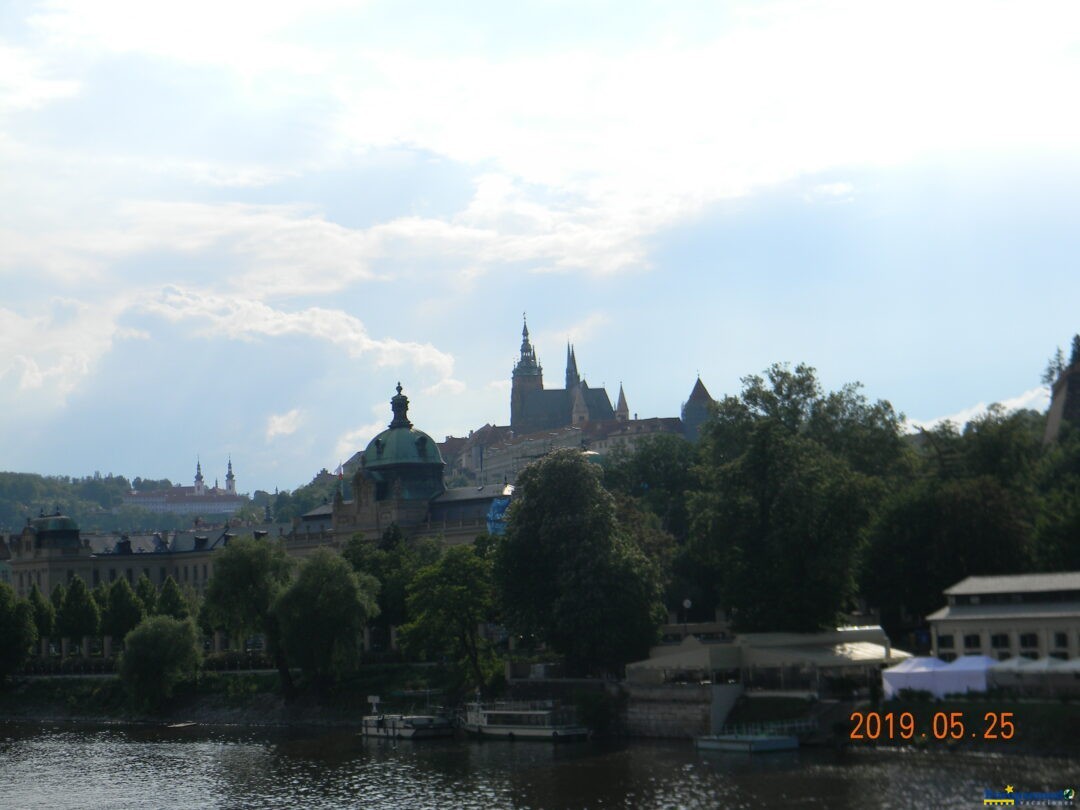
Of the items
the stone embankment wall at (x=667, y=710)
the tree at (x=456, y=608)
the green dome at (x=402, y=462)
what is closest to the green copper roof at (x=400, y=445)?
the green dome at (x=402, y=462)

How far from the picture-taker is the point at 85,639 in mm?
156125

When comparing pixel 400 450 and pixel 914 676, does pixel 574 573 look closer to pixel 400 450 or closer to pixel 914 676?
pixel 914 676

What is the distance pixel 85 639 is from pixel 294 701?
42.1 meters

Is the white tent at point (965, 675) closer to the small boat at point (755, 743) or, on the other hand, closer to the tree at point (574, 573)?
the small boat at point (755, 743)

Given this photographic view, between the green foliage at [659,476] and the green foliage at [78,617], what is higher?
the green foliage at [659,476]

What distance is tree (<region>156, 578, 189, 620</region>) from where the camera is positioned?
153 metres

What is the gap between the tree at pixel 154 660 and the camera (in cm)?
12900

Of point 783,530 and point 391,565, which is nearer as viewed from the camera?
point 783,530

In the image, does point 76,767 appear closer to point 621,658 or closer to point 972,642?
point 621,658

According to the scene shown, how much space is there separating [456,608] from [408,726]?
10.4m

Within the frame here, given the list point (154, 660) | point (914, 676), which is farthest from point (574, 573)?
Result: point (154, 660)

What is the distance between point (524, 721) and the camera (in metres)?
98.6

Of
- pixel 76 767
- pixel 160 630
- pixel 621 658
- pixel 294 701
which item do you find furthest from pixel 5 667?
pixel 621 658

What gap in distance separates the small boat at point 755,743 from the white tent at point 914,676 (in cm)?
595
